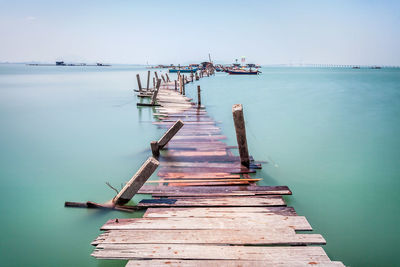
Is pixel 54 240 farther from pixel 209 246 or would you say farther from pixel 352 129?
pixel 352 129

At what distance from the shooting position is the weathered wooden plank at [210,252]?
A: 308cm

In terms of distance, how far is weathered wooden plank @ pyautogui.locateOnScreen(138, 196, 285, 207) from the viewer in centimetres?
441

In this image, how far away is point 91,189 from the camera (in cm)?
683

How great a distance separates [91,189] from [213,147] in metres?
3.94

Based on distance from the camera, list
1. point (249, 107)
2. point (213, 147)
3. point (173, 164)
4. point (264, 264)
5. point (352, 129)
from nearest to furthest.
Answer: point (264, 264)
point (173, 164)
point (213, 147)
point (352, 129)
point (249, 107)

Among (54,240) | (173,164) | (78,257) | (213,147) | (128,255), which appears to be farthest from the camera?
(213,147)

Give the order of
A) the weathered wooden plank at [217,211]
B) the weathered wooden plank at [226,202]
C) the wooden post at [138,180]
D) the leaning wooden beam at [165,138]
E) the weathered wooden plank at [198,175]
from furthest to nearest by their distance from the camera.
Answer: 1. the leaning wooden beam at [165,138]
2. the weathered wooden plank at [198,175]
3. the wooden post at [138,180]
4. the weathered wooden plank at [226,202]
5. the weathered wooden plank at [217,211]

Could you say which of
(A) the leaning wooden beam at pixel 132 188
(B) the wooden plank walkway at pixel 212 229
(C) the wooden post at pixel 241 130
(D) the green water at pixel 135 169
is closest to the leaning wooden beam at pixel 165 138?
(D) the green water at pixel 135 169

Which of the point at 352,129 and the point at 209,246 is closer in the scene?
the point at 209,246

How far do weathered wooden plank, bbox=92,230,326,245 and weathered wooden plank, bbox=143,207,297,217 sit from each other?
46 centimetres

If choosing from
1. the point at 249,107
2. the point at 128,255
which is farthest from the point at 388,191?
the point at 249,107

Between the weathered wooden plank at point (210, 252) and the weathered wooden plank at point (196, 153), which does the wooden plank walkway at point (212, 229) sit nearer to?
the weathered wooden plank at point (210, 252)

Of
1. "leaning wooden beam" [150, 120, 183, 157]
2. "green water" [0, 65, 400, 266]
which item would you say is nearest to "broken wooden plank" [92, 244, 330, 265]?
"green water" [0, 65, 400, 266]

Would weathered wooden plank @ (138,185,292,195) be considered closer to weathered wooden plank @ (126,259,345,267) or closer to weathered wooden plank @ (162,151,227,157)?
weathered wooden plank @ (126,259,345,267)
